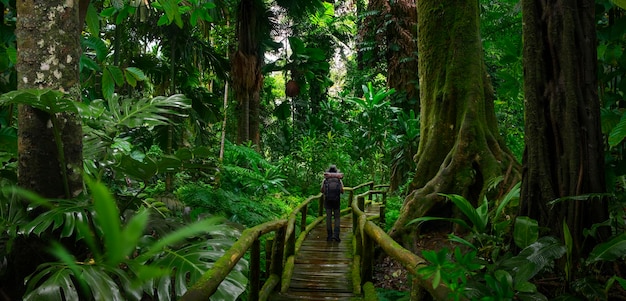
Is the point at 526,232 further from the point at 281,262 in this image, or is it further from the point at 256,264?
the point at 281,262

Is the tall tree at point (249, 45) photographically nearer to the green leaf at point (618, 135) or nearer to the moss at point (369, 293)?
the moss at point (369, 293)

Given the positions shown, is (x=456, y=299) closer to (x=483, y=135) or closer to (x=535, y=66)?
(x=535, y=66)

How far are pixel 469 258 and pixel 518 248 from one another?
4.16 ft

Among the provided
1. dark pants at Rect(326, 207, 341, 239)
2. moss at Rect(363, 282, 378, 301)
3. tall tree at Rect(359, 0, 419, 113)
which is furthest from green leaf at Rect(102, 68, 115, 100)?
tall tree at Rect(359, 0, 419, 113)

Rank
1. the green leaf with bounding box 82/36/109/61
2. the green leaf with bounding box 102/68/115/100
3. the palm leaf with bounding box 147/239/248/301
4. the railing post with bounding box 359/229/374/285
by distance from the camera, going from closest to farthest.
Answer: the palm leaf with bounding box 147/239/248/301 < the green leaf with bounding box 102/68/115/100 < the green leaf with bounding box 82/36/109/61 < the railing post with bounding box 359/229/374/285

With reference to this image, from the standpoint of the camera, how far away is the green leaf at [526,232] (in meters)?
2.70

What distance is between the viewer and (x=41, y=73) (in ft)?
9.05

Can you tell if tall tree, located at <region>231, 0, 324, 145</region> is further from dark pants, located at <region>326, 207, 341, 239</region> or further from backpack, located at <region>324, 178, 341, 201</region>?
dark pants, located at <region>326, 207, 341, 239</region>

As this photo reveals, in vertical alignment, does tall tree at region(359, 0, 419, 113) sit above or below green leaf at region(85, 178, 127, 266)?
above

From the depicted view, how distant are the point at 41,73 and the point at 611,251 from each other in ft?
10.4

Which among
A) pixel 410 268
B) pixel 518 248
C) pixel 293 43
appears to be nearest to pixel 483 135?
pixel 518 248

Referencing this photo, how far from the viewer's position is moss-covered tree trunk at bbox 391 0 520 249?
6.32 meters

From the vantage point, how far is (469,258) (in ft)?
6.06

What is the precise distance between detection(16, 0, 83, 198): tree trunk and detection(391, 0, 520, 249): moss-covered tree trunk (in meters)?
4.39
